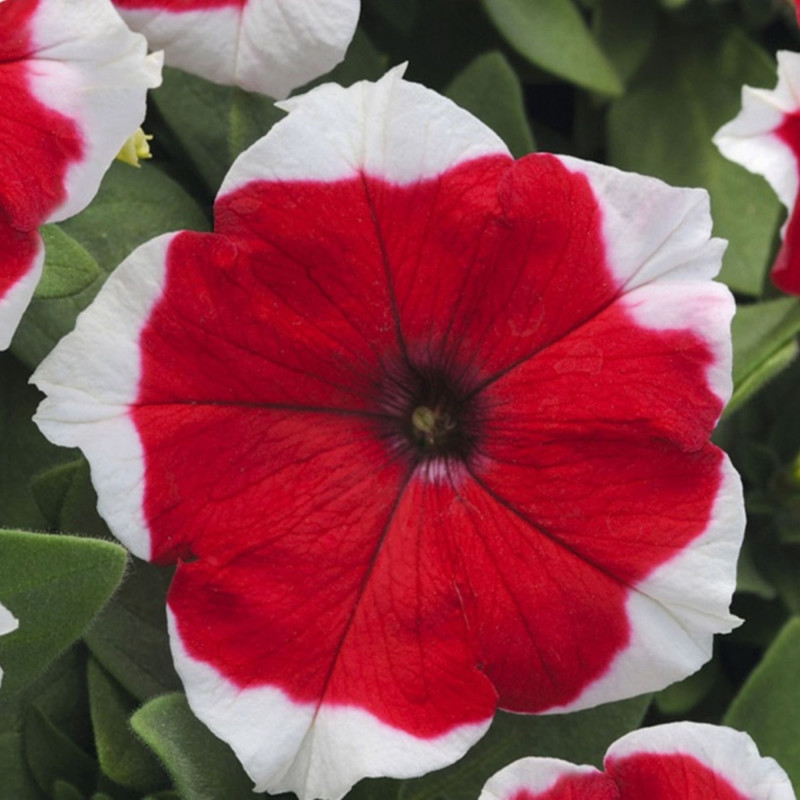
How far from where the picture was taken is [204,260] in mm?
933

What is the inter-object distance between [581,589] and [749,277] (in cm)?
43

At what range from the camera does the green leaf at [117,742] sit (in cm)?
101

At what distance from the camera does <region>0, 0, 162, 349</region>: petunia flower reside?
0.88 meters

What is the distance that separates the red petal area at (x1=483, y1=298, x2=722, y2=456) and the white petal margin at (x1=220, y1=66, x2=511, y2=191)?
14 centimetres

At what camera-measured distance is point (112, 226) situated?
110 centimetres

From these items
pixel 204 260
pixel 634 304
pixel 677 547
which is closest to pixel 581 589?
pixel 677 547

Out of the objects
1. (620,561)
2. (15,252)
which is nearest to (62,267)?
(15,252)

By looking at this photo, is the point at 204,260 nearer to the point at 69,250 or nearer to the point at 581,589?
the point at 69,250

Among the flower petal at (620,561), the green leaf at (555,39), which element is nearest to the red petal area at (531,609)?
the flower petal at (620,561)

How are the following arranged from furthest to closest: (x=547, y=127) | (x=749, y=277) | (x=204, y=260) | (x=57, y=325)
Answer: (x=547, y=127), (x=749, y=277), (x=57, y=325), (x=204, y=260)

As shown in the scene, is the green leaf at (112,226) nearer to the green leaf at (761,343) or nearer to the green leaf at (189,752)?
the green leaf at (189,752)

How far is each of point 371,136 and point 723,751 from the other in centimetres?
44

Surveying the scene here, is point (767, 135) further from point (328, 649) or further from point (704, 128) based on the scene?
point (328, 649)

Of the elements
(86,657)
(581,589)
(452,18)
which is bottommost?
(86,657)
